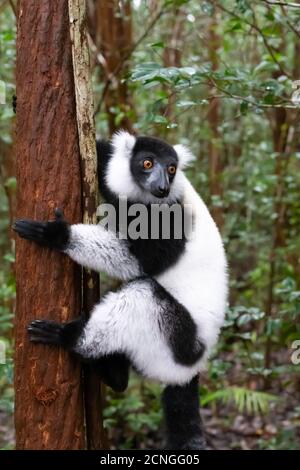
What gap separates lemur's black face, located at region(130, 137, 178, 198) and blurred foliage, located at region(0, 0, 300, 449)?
Result: 20cm

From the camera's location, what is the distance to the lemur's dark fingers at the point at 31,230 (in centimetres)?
319

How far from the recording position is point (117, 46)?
713 centimetres

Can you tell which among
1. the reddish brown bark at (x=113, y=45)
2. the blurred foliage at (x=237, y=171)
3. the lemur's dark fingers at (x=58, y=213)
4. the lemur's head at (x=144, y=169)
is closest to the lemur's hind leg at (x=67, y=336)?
the lemur's dark fingers at (x=58, y=213)

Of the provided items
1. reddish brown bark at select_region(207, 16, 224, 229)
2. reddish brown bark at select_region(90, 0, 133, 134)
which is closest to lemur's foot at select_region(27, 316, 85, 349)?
reddish brown bark at select_region(90, 0, 133, 134)

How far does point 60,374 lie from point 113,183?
5.15ft

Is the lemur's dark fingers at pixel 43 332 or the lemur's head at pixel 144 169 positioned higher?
the lemur's head at pixel 144 169

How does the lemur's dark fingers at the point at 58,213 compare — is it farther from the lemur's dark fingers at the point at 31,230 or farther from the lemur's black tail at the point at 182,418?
the lemur's black tail at the point at 182,418

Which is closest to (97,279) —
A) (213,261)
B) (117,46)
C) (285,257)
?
(213,261)

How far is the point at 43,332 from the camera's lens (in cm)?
313

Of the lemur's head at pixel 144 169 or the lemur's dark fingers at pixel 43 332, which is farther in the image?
the lemur's head at pixel 144 169

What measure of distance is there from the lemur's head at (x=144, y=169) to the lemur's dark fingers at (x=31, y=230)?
989 mm

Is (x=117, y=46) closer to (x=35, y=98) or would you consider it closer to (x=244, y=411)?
(x=35, y=98)

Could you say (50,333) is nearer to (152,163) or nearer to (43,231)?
(43,231)

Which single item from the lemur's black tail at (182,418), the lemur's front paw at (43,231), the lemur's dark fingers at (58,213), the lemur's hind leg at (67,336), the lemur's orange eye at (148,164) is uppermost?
the lemur's orange eye at (148,164)
